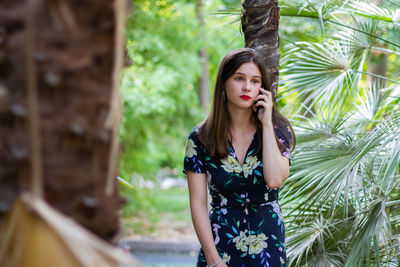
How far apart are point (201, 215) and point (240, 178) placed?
266 millimetres

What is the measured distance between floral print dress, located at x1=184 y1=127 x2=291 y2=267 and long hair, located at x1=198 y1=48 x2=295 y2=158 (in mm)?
53

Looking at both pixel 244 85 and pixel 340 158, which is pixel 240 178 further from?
pixel 340 158

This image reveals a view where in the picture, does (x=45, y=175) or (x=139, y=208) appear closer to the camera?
(x=45, y=175)

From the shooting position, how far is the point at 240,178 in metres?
2.51

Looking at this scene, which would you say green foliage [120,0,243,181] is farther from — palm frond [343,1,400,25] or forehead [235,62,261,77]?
forehead [235,62,261,77]

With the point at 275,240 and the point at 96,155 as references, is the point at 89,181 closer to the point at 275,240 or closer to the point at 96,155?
the point at 96,155

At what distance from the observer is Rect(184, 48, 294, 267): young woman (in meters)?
2.51

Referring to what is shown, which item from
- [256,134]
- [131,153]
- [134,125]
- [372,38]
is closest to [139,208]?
[131,153]

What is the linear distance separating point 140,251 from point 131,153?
7.53 feet

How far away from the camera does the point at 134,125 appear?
35.5 ft

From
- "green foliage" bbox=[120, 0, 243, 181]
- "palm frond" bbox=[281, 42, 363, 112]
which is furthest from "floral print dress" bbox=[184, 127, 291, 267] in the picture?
"green foliage" bbox=[120, 0, 243, 181]

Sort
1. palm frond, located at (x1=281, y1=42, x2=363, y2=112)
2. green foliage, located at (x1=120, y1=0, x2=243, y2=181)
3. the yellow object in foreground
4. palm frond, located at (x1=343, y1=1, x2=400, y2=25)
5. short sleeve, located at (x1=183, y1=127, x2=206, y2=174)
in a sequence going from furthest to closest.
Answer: green foliage, located at (x1=120, y1=0, x2=243, y2=181)
palm frond, located at (x1=281, y1=42, x2=363, y2=112)
palm frond, located at (x1=343, y1=1, x2=400, y2=25)
short sleeve, located at (x1=183, y1=127, x2=206, y2=174)
the yellow object in foreground

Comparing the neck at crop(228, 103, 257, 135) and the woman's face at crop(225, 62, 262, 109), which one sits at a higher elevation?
the woman's face at crop(225, 62, 262, 109)

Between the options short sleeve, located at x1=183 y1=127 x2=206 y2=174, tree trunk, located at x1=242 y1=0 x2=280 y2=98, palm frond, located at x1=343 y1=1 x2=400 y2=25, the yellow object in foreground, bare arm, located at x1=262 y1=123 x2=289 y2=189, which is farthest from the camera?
palm frond, located at x1=343 y1=1 x2=400 y2=25
